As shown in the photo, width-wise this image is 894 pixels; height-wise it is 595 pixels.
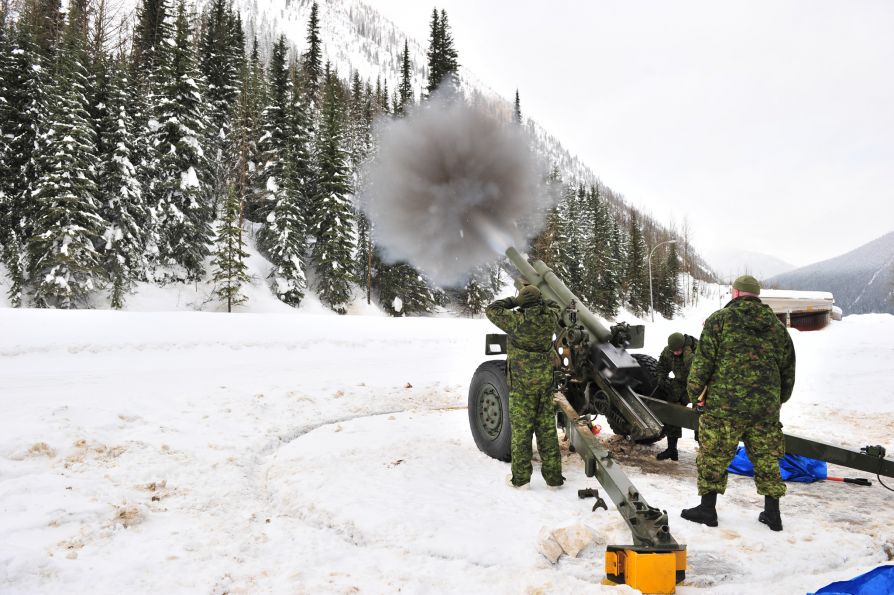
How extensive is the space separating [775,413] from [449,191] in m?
6.26

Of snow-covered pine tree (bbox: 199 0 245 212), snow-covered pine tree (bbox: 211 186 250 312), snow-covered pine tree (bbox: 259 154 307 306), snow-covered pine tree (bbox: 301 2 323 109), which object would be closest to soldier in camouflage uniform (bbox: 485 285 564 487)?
snow-covered pine tree (bbox: 211 186 250 312)

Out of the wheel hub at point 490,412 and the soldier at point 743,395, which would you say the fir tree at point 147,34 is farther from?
the soldier at point 743,395

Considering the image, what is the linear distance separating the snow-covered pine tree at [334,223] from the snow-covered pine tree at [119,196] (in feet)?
28.8

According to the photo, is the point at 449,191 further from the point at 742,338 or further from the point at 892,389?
the point at 892,389

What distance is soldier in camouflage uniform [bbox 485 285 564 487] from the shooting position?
440 centimetres

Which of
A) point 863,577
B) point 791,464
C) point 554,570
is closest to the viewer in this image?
point 863,577

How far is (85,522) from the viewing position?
3.41m

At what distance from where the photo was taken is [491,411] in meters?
5.31

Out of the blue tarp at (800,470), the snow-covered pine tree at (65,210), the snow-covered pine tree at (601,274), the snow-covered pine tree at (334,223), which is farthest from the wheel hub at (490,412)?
the snow-covered pine tree at (601,274)

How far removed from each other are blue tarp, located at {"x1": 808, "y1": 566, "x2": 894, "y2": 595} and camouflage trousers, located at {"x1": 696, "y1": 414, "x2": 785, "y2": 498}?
146 centimetres

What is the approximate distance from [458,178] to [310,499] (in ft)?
20.0

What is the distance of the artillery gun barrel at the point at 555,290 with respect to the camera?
18.1 feet

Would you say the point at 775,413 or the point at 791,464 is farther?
the point at 791,464

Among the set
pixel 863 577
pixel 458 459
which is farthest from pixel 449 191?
pixel 863 577
